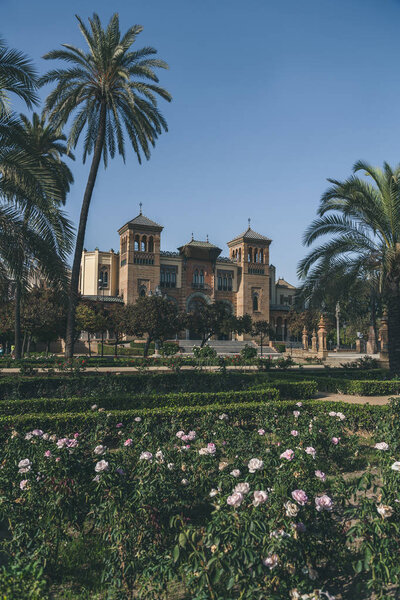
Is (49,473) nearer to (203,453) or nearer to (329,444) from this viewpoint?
(203,453)

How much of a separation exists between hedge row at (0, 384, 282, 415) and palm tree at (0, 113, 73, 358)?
10.1ft

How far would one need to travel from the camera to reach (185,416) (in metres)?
8.04

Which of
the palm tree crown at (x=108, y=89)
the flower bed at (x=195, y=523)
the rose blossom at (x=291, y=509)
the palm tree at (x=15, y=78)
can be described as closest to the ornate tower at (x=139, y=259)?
the palm tree crown at (x=108, y=89)

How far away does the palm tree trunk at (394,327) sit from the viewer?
13.0m

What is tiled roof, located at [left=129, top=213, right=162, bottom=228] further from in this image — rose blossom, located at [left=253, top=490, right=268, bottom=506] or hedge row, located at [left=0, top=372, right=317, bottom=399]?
rose blossom, located at [left=253, top=490, right=268, bottom=506]

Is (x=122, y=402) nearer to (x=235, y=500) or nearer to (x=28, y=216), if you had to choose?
(x=28, y=216)

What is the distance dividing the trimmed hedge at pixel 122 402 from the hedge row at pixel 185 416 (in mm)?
743

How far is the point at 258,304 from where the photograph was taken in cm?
5291

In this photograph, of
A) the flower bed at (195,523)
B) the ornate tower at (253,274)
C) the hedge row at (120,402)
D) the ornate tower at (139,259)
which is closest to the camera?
the flower bed at (195,523)

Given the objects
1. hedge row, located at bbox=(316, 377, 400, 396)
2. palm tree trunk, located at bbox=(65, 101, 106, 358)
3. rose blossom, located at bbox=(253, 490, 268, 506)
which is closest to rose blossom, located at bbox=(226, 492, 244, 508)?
rose blossom, located at bbox=(253, 490, 268, 506)

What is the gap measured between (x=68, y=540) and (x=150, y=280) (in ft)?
143

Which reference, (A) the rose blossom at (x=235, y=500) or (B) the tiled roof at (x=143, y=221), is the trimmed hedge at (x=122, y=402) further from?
(B) the tiled roof at (x=143, y=221)

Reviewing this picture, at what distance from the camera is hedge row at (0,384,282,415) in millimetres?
8383

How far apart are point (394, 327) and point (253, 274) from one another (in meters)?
40.3
